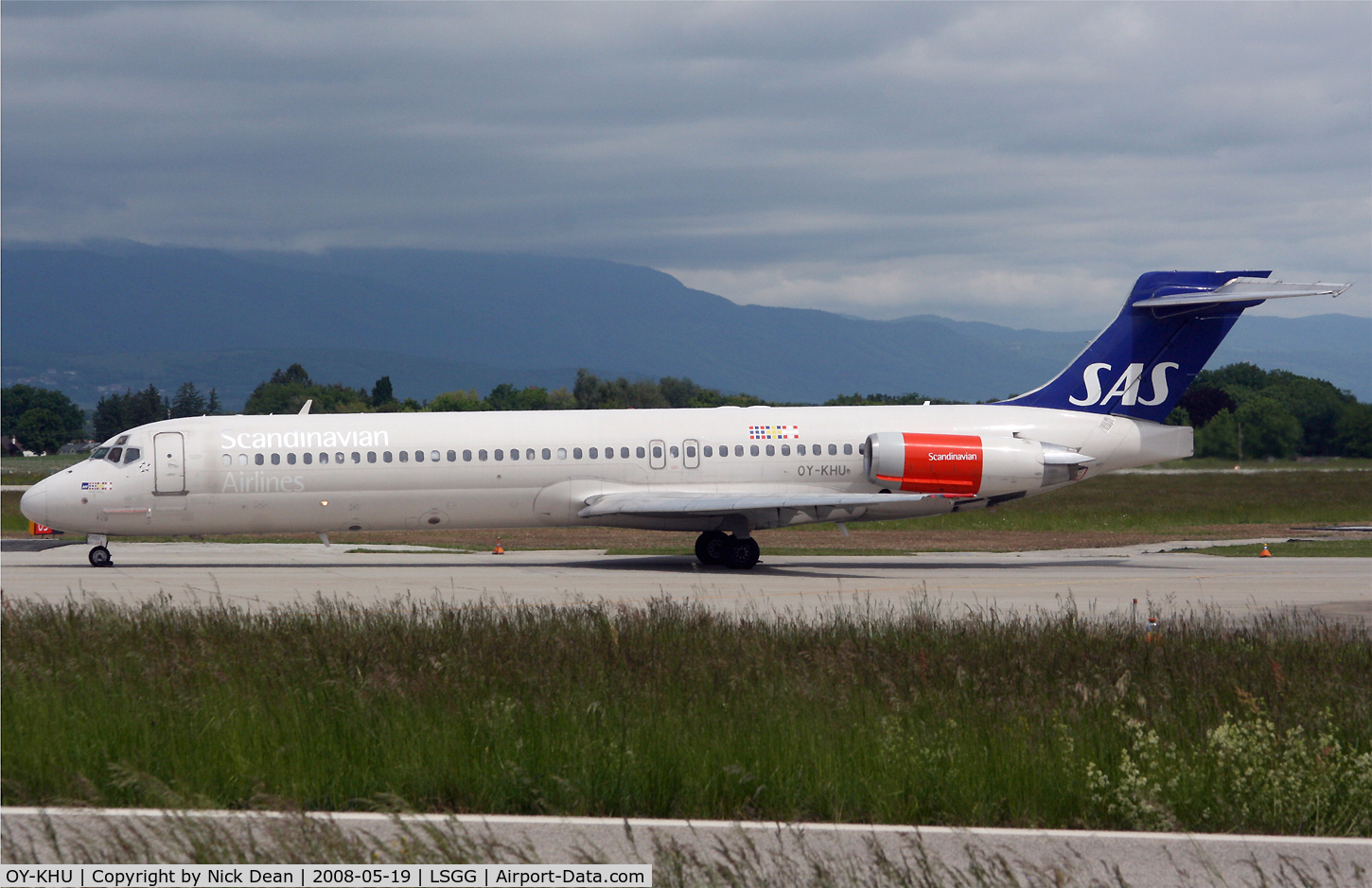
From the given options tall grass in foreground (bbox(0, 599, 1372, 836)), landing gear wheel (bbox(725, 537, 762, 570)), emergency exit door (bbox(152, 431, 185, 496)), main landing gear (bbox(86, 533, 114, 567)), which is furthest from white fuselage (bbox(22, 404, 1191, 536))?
tall grass in foreground (bbox(0, 599, 1372, 836))

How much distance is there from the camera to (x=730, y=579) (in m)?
24.6

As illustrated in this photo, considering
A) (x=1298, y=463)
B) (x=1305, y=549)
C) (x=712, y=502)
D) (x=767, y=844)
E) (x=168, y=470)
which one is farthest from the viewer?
(x=1298, y=463)

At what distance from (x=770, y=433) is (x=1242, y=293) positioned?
10648 mm

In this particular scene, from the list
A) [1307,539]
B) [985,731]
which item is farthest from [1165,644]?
[1307,539]

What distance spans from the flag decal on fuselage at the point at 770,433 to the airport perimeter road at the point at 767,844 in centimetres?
1983

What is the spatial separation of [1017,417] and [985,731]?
19890mm

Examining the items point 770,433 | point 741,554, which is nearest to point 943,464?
point 770,433

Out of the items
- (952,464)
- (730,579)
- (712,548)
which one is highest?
(952,464)

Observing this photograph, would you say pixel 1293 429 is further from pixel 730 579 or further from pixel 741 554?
pixel 730 579

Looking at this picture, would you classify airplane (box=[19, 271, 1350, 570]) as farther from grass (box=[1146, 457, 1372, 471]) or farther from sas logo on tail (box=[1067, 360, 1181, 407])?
grass (box=[1146, 457, 1372, 471])

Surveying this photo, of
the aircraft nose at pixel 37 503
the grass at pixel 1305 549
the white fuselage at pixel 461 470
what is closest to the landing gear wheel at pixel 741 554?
the white fuselage at pixel 461 470

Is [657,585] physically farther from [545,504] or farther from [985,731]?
[985,731]

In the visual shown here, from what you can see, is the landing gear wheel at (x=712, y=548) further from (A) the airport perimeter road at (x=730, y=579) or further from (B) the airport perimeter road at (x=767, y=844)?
(B) the airport perimeter road at (x=767, y=844)

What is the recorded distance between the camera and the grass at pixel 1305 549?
→ 28667mm
